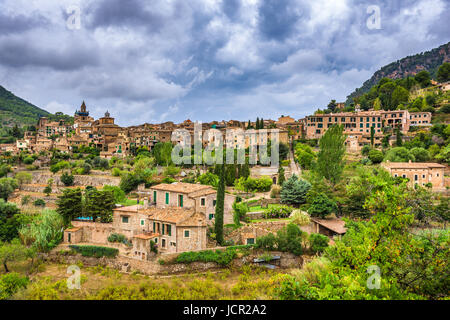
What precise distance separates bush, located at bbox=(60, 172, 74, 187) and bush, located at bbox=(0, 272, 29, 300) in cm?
2806

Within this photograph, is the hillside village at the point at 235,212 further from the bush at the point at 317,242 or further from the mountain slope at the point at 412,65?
the mountain slope at the point at 412,65

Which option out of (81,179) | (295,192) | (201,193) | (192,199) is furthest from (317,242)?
(81,179)

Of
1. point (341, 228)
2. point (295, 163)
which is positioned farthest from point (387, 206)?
point (295, 163)

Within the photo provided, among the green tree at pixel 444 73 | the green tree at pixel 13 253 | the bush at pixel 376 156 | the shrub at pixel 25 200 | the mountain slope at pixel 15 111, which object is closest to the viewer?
the green tree at pixel 13 253

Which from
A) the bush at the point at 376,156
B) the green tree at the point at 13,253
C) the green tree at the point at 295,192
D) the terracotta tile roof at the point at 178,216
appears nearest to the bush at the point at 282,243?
the terracotta tile roof at the point at 178,216

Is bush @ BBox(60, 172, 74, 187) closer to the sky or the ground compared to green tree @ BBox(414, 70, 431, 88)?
closer to the ground

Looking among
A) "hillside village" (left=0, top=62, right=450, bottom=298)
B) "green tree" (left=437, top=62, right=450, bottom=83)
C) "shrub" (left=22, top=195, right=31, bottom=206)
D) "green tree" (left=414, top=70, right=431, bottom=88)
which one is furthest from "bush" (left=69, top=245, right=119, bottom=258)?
"green tree" (left=437, top=62, right=450, bottom=83)

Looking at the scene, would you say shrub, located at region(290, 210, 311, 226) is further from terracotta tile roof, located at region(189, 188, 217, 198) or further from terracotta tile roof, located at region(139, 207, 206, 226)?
terracotta tile roof, located at region(139, 207, 206, 226)

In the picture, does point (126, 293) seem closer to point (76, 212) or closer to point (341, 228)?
A: point (76, 212)

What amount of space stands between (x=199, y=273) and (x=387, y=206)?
592 inches

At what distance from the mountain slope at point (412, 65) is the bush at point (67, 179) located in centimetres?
13688

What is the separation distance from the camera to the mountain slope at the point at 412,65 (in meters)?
149

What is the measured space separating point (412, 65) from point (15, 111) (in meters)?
187

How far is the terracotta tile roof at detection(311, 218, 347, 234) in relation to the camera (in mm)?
23447
